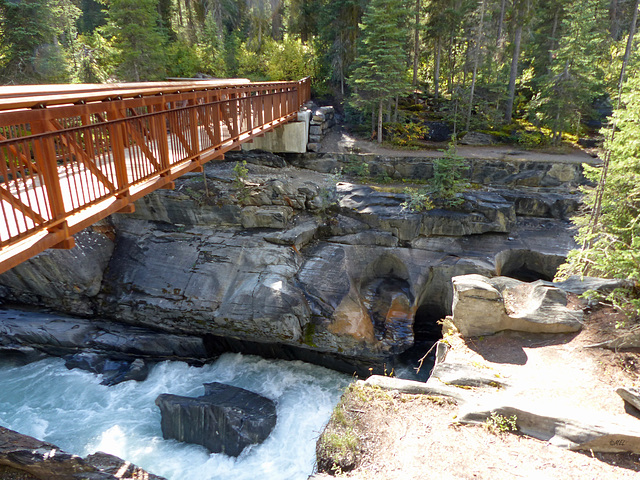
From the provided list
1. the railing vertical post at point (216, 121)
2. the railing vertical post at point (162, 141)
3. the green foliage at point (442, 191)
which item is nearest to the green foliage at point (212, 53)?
the railing vertical post at point (216, 121)

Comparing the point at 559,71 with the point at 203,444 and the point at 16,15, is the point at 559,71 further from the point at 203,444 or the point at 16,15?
the point at 16,15

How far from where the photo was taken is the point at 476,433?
5.92 metres

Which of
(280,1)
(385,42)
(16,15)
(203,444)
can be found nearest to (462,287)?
(203,444)

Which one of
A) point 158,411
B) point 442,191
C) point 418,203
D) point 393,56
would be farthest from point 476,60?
point 158,411

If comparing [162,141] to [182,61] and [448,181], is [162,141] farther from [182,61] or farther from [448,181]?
[182,61]

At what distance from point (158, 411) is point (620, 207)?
13102 millimetres

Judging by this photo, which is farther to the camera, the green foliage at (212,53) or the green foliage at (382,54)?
the green foliage at (212,53)

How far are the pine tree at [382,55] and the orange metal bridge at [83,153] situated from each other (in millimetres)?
9265

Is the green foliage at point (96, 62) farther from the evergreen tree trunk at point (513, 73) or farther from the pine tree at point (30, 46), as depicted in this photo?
the evergreen tree trunk at point (513, 73)

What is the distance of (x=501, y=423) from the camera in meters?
5.96

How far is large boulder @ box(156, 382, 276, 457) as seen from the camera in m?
9.99

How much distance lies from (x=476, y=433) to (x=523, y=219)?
12185 mm

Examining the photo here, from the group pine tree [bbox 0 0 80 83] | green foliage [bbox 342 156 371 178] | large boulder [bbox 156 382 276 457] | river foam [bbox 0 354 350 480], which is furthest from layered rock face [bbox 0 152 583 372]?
pine tree [bbox 0 0 80 83]

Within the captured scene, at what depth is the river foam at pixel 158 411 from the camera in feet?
31.7
